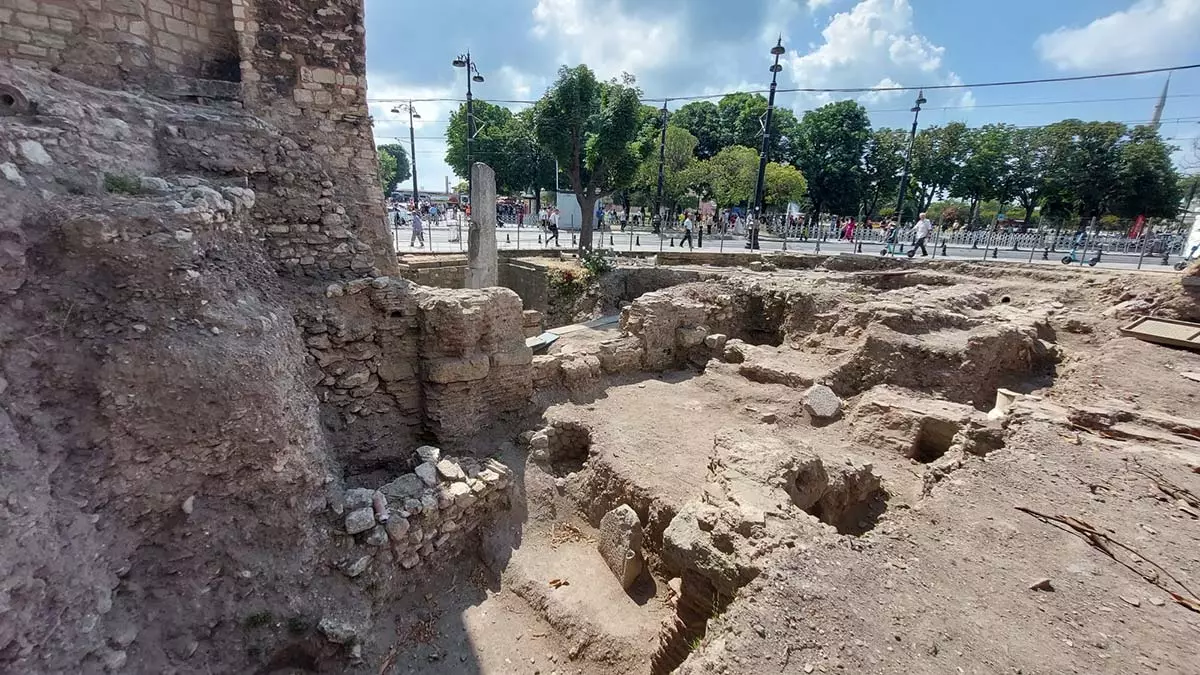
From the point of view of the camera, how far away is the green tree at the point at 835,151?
126 feet

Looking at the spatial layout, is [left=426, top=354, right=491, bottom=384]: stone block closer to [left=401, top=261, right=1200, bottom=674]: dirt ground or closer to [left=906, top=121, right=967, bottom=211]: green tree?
[left=401, top=261, right=1200, bottom=674]: dirt ground

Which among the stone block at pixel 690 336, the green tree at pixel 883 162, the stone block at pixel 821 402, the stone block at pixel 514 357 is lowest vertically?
the stone block at pixel 821 402

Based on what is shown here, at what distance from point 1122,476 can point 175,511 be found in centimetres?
775

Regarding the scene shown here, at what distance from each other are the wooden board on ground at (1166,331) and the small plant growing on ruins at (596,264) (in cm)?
1193

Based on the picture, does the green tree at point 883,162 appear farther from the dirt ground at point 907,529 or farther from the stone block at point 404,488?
the stone block at point 404,488

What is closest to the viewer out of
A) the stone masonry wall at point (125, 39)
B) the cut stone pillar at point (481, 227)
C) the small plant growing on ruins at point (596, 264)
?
the stone masonry wall at point (125, 39)

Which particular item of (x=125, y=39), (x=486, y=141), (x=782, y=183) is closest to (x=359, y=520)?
(x=125, y=39)

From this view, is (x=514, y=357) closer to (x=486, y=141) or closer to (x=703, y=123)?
(x=486, y=141)

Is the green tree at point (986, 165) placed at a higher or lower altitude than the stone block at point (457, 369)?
higher

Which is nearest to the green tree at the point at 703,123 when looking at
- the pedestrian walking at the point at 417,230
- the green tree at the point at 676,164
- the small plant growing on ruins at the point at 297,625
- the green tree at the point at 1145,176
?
the green tree at the point at 676,164

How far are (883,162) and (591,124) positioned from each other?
31005 millimetres

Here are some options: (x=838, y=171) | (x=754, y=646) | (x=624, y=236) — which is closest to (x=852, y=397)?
(x=754, y=646)

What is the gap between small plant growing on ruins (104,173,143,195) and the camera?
13.5ft

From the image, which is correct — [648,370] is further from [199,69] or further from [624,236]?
[624,236]
